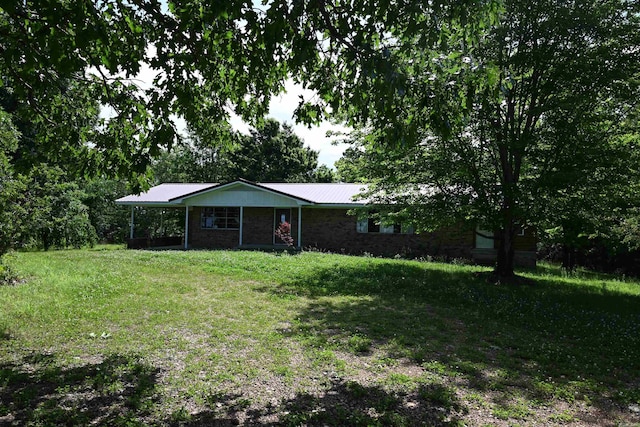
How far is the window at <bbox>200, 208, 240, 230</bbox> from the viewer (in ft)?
76.7

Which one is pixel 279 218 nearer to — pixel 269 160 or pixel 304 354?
pixel 304 354

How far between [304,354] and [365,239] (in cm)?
1613

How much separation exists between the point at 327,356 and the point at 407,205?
8.60m

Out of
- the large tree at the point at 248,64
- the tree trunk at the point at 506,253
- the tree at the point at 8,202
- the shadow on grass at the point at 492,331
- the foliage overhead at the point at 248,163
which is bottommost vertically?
the shadow on grass at the point at 492,331

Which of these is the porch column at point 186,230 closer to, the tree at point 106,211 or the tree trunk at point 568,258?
the tree at point 106,211

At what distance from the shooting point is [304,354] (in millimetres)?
5477

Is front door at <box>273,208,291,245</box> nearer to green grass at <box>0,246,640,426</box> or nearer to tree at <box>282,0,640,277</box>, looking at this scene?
tree at <box>282,0,640,277</box>

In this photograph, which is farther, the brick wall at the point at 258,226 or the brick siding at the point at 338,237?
the brick wall at the point at 258,226

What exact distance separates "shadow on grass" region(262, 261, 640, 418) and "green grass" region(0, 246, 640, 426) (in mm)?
37

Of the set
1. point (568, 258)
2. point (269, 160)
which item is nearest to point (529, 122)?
point (568, 258)

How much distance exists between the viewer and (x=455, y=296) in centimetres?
1025

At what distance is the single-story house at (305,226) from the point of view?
20094 millimetres

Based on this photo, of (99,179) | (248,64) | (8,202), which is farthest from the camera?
(8,202)

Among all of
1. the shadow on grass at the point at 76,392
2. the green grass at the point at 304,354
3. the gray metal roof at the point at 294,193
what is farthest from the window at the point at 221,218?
the shadow on grass at the point at 76,392
